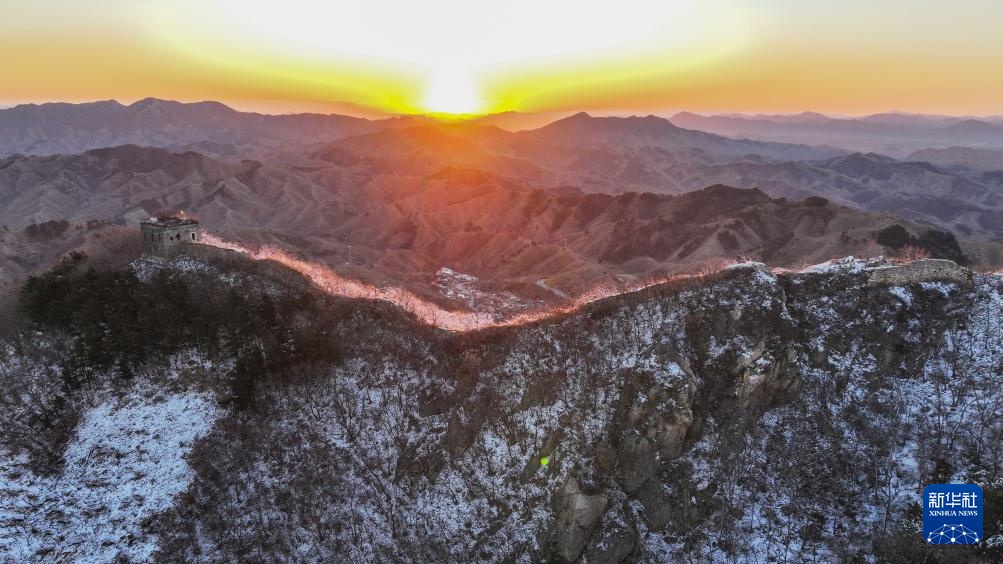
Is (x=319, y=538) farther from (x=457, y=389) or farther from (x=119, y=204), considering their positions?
(x=119, y=204)

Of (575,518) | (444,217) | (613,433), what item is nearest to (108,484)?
(575,518)

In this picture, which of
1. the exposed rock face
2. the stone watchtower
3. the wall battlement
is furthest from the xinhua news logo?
the stone watchtower

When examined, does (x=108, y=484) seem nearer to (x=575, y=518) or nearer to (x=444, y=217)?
(x=575, y=518)

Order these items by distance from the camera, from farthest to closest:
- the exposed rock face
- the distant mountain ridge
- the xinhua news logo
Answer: the distant mountain ridge < the exposed rock face < the xinhua news logo

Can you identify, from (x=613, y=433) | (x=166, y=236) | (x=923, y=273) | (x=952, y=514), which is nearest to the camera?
(x=952, y=514)

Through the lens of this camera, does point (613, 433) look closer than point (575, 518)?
No

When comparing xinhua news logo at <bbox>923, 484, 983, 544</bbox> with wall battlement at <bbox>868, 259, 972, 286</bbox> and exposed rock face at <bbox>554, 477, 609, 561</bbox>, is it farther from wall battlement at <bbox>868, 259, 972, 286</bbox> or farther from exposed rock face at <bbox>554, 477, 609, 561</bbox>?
exposed rock face at <bbox>554, 477, 609, 561</bbox>
